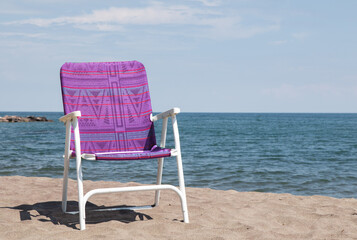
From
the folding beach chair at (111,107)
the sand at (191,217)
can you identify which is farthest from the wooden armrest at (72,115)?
the sand at (191,217)

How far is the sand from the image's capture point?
2906 millimetres

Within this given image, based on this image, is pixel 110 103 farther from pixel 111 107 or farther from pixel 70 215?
pixel 70 215

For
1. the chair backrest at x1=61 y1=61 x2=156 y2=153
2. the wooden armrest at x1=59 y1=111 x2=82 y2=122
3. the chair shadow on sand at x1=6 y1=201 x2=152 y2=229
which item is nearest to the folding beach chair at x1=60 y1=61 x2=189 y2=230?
the chair backrest at x1=61 y1=61 x2=156 y2=153

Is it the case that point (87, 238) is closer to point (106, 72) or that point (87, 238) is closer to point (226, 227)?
point (226, 227)

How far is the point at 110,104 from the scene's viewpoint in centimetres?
381

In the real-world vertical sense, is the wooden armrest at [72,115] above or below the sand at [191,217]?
above

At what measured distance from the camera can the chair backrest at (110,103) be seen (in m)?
3.67

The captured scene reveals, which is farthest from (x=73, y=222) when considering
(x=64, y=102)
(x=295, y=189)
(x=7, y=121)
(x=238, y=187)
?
(x=7, y=121)

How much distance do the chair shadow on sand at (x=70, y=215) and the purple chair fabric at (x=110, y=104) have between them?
1.74 feet

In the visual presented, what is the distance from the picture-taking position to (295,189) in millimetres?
6742

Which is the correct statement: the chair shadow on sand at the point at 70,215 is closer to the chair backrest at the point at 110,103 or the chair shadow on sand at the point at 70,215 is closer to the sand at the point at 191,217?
the sand at the point at 191,217

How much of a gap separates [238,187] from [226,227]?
3666mm

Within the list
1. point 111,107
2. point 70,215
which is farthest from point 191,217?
point 111,107

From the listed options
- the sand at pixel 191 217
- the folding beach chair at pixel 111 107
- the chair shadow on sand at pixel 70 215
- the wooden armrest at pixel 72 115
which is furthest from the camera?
the folding beach chair at pixel 111 107
